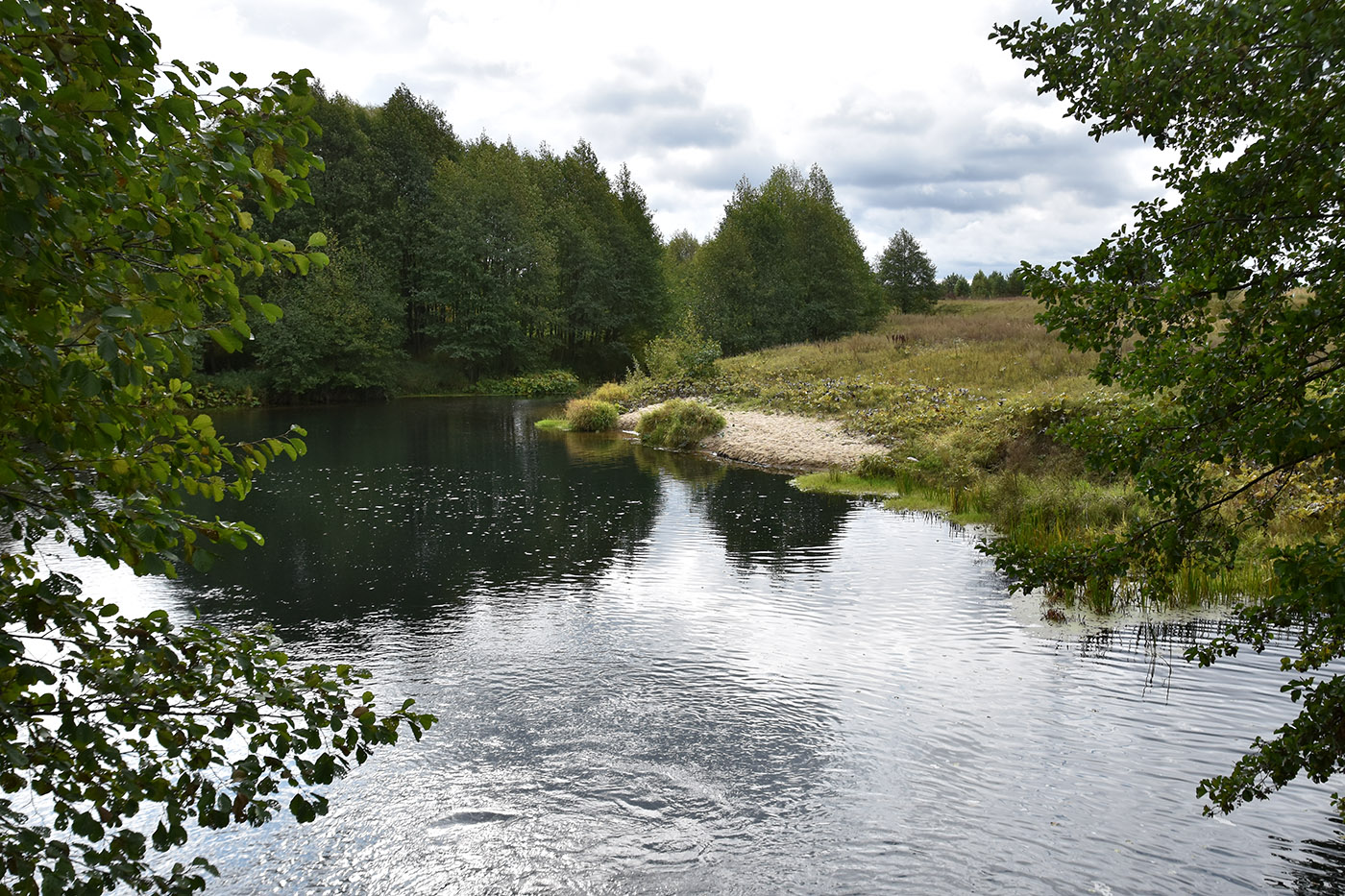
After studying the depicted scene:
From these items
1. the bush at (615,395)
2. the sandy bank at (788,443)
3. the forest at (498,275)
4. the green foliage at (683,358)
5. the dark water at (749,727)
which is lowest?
the dark water at (749,727)

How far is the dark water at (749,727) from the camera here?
5.79m

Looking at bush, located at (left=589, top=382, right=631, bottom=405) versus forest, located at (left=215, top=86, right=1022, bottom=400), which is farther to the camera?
forest, located at (left=215, top=86, right=1022, bottom=400)

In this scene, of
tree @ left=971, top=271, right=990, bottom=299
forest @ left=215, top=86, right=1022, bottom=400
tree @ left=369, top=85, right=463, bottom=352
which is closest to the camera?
forest @ left=215, top=86, right=1022, bottom=400

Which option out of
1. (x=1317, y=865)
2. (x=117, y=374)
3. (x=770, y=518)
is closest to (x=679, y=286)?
(x=770, y=518)

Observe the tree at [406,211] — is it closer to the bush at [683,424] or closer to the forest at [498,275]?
the forest at [498,275]

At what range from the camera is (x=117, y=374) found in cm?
234

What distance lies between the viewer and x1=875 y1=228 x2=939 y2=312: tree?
2717 inches

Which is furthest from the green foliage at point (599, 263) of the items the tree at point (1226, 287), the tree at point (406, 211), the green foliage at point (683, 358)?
the tree at point (1226, 287)

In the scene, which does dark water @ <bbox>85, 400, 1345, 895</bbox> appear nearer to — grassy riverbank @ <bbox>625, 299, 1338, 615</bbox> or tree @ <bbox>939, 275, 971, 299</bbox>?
grassy riverbank @ <bbox>625, 299, 1338, 615</bbox>

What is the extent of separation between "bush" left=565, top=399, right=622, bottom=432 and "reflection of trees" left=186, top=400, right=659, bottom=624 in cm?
328

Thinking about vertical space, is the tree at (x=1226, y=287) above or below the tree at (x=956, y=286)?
below

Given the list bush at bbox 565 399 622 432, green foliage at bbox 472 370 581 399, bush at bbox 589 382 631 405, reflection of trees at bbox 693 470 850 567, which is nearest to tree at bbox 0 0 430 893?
reflection of trees at bbox 693 470 850 567

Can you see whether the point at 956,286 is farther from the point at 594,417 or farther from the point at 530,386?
the point at 594,417

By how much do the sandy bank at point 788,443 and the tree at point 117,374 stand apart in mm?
20033
